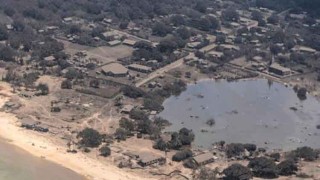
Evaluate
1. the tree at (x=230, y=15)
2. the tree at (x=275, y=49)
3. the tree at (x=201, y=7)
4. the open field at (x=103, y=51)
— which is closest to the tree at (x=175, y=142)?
the open field at (x=103, y=51)

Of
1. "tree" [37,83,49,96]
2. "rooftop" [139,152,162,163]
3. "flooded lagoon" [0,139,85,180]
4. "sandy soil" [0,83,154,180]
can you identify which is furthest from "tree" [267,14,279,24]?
"flooded lagoon" [0,139,85,180]

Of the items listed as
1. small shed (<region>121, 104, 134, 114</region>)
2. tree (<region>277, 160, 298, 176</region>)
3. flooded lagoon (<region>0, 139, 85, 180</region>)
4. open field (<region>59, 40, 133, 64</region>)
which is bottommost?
open field (<region>59, 40, 133, 64</region>)

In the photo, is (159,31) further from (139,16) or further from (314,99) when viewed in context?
(314,99)

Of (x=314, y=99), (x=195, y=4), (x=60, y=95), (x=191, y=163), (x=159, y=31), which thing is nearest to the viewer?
(x=191, y=163)

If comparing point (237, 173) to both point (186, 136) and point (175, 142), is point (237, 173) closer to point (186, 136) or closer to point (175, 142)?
point (175, 142)

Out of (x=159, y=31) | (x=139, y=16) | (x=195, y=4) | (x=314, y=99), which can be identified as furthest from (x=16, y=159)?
(x=195, y=4)

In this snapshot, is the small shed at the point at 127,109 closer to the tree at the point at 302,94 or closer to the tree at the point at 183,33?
the tree at the point at 302,94

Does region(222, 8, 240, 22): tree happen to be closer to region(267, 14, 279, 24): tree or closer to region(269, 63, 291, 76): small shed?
region(267, 14, 279, 24): tree
